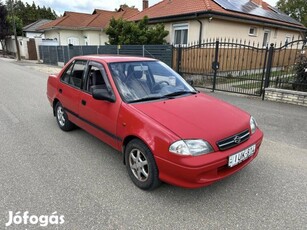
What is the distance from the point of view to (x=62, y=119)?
4922mm

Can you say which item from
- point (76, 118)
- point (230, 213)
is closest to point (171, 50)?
point (76, 118)

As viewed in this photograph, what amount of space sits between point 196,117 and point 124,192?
125 centimetres

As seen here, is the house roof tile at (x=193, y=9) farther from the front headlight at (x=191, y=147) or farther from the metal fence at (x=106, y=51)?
the front headlight at (x=191, y=147)

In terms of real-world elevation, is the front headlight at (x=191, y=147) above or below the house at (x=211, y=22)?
below

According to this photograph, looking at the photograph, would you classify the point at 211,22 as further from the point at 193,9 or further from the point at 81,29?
the point at 81,29

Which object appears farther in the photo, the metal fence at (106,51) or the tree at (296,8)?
the tree at (296,8)

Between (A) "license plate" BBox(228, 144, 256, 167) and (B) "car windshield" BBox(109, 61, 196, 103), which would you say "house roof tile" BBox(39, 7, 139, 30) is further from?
(A) "license plate" BBox(228, 144, 256, 167)

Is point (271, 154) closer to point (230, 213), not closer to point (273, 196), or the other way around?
point (273, 196)

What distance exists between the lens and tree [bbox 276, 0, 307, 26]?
35531 millimetres

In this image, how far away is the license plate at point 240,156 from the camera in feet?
8.69

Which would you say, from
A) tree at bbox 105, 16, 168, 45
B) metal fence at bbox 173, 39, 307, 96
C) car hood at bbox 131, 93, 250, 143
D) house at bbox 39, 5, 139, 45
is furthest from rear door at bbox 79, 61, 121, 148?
house at bbox 39, 5, 139, 45

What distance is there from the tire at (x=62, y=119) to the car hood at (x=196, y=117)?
7.35 ft

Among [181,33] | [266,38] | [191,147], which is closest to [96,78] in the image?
[191,147]

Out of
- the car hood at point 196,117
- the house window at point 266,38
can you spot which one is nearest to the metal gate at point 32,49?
the house window at point 266,38
